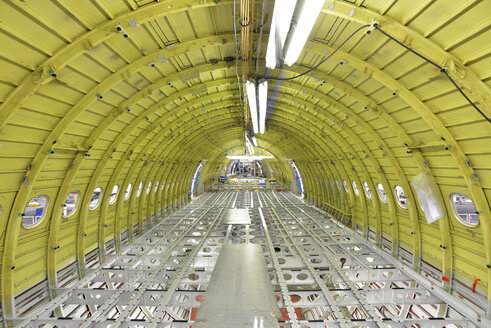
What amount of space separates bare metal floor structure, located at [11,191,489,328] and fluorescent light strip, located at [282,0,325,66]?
4878mm

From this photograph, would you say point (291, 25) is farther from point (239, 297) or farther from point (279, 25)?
point (239, 297)

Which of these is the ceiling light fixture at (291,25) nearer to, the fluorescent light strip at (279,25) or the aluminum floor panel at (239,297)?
the fluorescent light strip at (279,25)

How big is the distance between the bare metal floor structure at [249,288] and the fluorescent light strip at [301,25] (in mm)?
4878

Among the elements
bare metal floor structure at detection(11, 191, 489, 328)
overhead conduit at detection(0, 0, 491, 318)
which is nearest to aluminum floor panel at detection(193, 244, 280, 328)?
bare metal floor structure at detection(11, 191, 489, 328)

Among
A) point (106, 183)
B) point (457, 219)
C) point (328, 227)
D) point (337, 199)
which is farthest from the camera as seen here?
point (337, 199)

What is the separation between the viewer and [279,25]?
11.9 feet

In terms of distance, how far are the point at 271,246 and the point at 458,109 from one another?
252 inches

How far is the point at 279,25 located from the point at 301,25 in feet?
1.28

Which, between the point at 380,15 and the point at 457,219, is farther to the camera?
the point at 457,219

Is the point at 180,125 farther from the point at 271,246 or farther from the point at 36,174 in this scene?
the point at 271,246

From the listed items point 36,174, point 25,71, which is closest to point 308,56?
point 25,71

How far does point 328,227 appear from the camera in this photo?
10.7m

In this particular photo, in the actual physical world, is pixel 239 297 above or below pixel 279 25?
below

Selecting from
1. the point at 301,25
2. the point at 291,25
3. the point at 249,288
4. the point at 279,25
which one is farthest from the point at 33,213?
the point at 301,25
